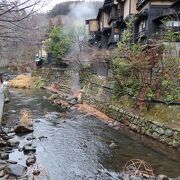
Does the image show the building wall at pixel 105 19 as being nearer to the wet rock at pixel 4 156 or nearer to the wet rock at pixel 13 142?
the wet rock at pixel 13 142

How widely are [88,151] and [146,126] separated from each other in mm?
4565

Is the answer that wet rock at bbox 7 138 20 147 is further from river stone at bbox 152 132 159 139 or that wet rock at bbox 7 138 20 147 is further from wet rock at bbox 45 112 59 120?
river stone at bbox 152 132 159 139

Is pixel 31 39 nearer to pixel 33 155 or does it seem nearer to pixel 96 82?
pixel 33 155

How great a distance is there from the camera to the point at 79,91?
30.5 meters

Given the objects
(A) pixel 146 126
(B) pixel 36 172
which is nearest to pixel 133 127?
(A) pixel 146 126

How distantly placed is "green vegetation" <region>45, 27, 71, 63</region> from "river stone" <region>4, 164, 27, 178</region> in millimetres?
35295

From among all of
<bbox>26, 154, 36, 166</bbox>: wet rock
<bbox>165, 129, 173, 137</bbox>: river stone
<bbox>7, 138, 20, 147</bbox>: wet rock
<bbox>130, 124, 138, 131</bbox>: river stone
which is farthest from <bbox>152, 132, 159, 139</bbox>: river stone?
<bbox>7, 138, 20, 147</bbox>: wet rock

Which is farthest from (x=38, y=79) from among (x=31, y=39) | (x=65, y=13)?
(x=65, y=13)

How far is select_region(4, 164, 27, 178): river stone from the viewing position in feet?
35.2

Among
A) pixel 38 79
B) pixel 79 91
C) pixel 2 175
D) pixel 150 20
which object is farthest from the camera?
pixel 38 79

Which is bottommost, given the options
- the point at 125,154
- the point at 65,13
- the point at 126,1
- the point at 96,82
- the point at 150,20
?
the point at 125,154

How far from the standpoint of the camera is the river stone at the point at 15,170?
35.2ft

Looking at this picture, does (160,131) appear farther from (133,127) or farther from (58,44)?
(58,44)

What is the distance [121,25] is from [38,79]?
1467 cm
